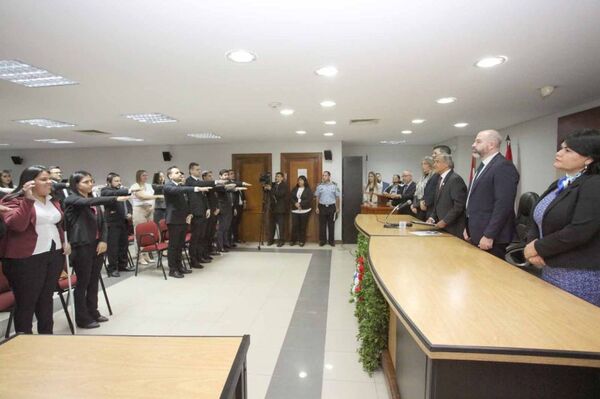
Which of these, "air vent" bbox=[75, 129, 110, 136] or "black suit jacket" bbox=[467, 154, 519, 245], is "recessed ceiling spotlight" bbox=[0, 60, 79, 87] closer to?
"air vent" bbox=[75, 129, 110, 136]

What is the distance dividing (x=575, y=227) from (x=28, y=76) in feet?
13.8

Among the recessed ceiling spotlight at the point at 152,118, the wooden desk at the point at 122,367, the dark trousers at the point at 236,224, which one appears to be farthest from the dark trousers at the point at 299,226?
the wooden desk at the point at 122,367

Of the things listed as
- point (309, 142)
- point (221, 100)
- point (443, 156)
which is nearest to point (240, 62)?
point (221, 100)

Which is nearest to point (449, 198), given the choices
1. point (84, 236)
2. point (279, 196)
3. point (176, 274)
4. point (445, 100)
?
point (445, 100)

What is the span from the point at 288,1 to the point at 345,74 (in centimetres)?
124

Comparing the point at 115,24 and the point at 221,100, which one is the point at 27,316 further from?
the point at 221,100

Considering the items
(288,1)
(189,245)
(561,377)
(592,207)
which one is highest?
(288,1)

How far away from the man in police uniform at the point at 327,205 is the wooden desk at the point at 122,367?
6.02 m

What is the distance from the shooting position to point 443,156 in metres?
3.14

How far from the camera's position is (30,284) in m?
2.38

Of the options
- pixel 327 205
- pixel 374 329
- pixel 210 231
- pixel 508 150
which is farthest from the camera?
pixel 327 205

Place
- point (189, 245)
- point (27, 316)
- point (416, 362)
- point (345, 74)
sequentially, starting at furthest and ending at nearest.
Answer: point (189, 245) < point (345, 74) < point (27, 316) < point (416, 362)

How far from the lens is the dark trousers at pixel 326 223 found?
7152 mm

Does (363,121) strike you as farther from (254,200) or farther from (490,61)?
(254,200)
